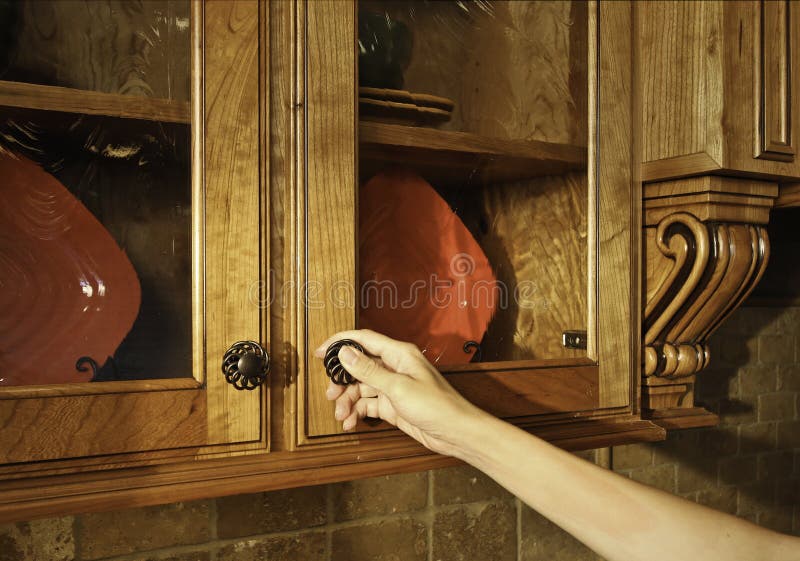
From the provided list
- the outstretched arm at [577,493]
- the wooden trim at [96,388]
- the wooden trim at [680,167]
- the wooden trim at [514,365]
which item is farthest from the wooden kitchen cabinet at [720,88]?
the wooden trim at [96,388]

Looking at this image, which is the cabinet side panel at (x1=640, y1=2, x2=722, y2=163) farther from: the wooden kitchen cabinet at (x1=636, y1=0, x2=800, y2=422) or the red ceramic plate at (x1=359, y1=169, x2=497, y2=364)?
the red ceramic plate at (x1=359, y1=169, x2=497, y2=364)

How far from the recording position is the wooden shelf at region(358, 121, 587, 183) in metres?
0.86

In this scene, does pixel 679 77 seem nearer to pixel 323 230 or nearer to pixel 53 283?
pixel 323 230

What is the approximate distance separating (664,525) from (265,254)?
1.74ft

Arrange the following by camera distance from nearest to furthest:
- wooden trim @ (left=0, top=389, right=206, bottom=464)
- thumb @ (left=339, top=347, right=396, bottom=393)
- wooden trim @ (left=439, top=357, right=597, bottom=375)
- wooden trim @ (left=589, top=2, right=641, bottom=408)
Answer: wooden trim @ (left=0, top=389, right=206, bottom=464) < thumb @ (left=339, top=347, right=396, bottom=393) < wooden trim @ (left=439, top=357, right=597, bottom=375) < wooden trim @ (left=589, top=2, right=641, bottom=408)

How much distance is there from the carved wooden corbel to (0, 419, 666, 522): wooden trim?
0.41m

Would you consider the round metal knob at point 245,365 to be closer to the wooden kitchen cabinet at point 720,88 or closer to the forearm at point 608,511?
the forearm at point 608,511

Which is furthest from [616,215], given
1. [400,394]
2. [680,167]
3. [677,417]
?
[400,394]

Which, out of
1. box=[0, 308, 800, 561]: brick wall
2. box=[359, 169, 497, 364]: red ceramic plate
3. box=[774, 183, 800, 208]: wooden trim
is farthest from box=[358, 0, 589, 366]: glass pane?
box=[0, 308, 800, 561]: brick wall

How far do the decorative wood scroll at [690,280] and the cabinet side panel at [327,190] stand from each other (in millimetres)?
510

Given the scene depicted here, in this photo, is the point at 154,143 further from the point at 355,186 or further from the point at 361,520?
the point at 361,520

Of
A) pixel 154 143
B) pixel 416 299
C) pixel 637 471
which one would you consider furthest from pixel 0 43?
pixel 637 471

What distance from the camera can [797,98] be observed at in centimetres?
107

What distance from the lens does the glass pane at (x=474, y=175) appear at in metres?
0.87
